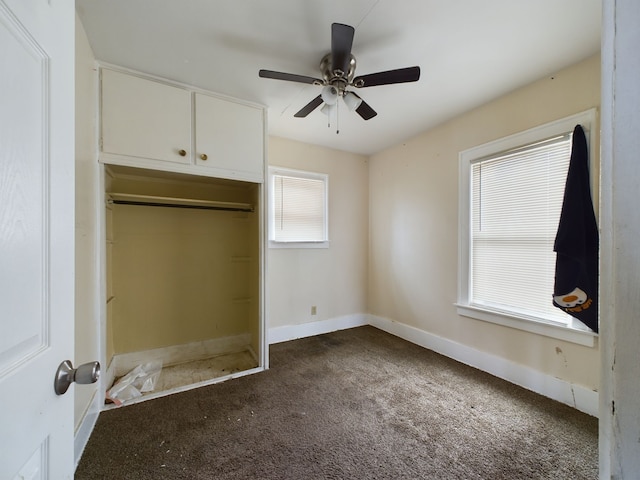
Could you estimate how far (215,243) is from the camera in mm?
2893

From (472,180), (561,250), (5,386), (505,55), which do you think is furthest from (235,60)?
(561,250)

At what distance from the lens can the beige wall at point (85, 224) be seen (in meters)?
1.53

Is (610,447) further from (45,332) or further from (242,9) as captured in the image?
(242,9)

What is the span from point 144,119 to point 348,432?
8.60 feet

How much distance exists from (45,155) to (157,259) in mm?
2284

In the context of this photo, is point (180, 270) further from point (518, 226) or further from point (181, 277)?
point (518, 226)

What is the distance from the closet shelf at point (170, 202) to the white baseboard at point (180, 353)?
4.61 ft

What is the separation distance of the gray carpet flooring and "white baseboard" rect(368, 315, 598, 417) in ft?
0.26

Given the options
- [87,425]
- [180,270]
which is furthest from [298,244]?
[87,425]

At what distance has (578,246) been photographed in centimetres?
185

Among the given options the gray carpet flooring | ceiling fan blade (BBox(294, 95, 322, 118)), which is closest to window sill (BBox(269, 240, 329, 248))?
the gray carpet flooring

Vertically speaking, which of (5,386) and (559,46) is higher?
(559,46)

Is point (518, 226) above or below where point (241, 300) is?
above

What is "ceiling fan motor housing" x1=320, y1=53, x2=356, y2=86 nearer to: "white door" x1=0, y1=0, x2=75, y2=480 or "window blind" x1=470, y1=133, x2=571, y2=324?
"white door" x1=0, y1=0, x2=75, y2=480
